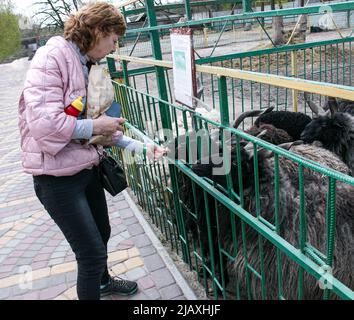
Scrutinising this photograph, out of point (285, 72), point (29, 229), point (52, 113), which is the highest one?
point (52, 113)

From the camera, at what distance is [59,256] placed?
3.99 m

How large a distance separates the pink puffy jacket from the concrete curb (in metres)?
1.45

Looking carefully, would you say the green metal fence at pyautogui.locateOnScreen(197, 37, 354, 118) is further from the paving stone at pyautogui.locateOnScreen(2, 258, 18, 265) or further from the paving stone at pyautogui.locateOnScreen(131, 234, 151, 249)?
the paving stone at pyautogui.locateOnScreen(2, 258, 18, 265)

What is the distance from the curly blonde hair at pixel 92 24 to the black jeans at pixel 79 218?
0.74m

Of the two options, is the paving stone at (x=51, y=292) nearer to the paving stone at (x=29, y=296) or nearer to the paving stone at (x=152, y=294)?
the paving stone at (x=29, y=296)

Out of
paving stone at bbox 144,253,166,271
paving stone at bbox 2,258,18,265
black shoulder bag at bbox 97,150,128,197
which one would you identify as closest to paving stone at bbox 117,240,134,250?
paving stone at bbox 144,253,166,271

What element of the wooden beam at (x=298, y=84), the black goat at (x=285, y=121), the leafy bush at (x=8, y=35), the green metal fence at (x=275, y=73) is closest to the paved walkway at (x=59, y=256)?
the green metal fence at (x=275, y=73)

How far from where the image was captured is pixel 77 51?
2240 millimetres

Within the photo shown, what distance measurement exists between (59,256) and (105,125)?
2.20m

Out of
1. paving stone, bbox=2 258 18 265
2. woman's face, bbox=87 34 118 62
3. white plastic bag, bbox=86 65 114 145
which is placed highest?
woman's face, bbox=87 34 118 62

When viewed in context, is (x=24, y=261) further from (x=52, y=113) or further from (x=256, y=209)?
(x=256, y=209)

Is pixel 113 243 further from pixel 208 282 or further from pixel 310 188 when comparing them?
pixel 310 188

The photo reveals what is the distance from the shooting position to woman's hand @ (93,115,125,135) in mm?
2217

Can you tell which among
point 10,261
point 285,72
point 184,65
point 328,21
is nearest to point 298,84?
point 184,65
